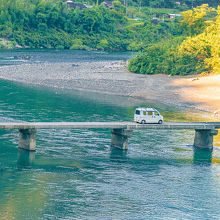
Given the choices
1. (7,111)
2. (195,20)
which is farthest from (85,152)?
(195,20)

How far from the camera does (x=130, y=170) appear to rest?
5228cm

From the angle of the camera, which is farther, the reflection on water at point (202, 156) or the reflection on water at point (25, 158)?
the reflection on water at point (202, 156)

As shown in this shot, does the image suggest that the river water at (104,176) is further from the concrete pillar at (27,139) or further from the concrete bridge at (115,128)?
the concrete bridge at (115,128)

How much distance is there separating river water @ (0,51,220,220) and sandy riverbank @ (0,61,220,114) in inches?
956

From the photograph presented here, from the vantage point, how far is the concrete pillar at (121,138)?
5791cm

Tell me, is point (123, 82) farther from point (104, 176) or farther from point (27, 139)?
point (104, 176)

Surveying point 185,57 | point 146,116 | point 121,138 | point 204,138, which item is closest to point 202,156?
point 204,138

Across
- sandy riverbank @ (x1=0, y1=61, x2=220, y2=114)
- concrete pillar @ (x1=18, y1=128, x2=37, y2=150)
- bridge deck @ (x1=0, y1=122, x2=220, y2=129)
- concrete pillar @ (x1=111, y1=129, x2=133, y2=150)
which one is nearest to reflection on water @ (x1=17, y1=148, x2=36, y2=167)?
concrete pillar @ (x1=18, y1=128, x2=37, y2=150)

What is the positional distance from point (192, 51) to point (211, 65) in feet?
25.0

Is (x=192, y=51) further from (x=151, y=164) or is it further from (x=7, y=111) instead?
(x=151, y=164)

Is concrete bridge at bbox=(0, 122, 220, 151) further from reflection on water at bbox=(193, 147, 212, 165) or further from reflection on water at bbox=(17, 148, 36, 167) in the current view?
reflection on water at bbox=(193, 147, 212, 165)

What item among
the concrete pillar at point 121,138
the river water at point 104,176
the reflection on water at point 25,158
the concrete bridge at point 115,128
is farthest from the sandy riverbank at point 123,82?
the reflection on water at point 25,158

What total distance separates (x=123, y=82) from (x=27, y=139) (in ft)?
201

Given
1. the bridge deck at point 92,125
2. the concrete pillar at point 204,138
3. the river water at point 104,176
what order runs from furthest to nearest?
the concrete pillar at point 204,138 → the bridge deck at point 92,125 → the river water at point 104,176
